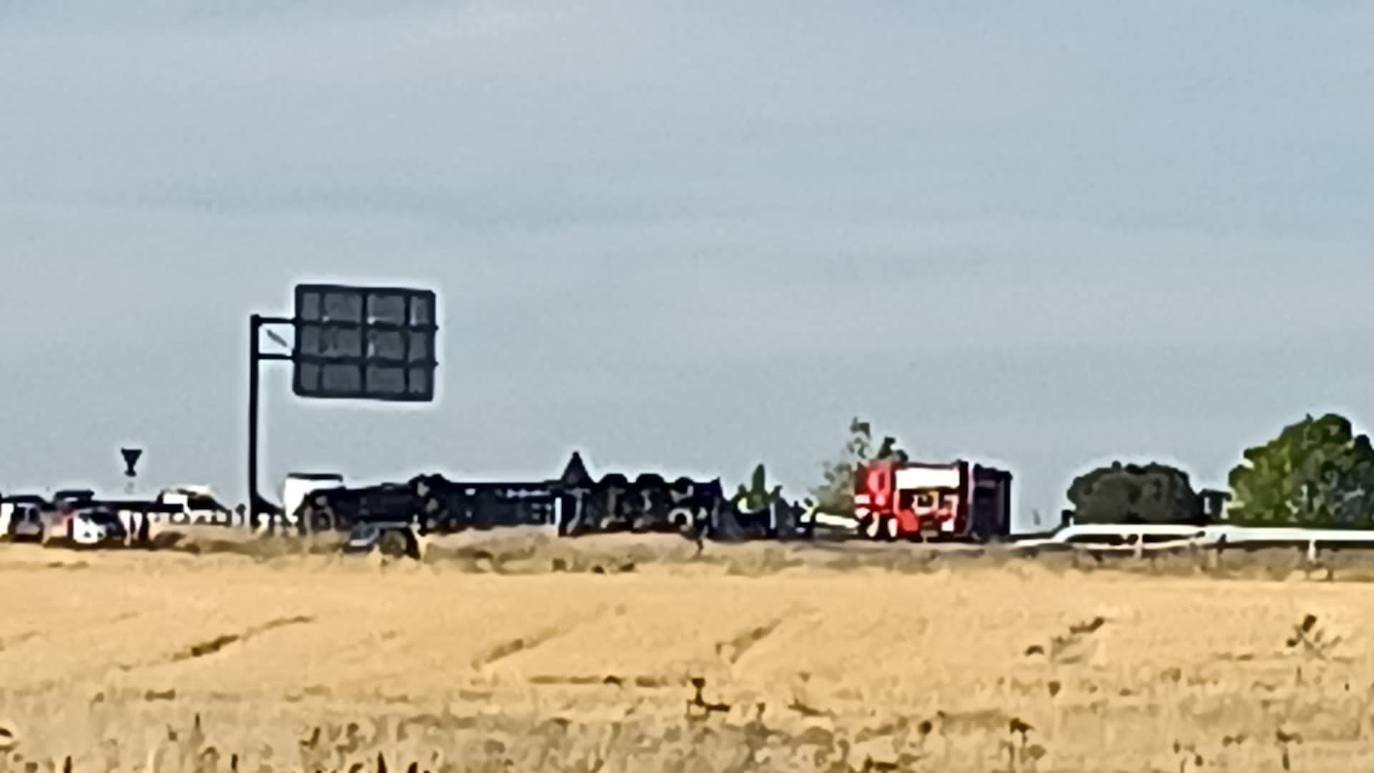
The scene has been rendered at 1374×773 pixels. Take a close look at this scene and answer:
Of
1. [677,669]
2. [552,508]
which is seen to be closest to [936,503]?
[552,508]

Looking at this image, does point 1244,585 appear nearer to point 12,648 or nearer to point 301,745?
point 12,648

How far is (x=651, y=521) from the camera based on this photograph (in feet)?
284

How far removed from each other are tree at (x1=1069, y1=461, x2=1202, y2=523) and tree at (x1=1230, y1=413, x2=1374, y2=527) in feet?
13.2

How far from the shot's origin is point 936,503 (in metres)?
93.6

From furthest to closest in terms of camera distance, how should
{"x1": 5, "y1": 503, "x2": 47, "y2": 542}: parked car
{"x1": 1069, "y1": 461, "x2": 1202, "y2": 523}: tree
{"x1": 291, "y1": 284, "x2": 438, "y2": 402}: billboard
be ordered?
{"x1": 1069, "y1": 461, "x2": 1202, "y2": 523}: tree → {"x1": 5, "y1": 503, "x2": 47, "y2": 542}: parked car → {"x1": 291, "y1": 284, "x2": 438, "y2": 402}: billboard

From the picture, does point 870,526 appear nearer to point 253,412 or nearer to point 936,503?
point 936,503

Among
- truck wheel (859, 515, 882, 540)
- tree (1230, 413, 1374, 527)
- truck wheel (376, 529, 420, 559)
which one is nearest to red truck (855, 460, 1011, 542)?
truck wheel (859, 515, 882, 540)

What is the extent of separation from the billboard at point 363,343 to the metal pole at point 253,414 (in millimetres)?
1843

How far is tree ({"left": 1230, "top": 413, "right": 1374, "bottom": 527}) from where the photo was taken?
128000 millimetres

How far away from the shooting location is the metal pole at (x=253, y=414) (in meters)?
76.2

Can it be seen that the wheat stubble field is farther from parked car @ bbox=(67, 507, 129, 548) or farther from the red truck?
the red truck

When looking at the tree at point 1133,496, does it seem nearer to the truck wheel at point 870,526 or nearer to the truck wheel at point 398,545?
the truck wheel at point 870,526

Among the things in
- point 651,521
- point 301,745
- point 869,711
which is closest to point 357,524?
point 651,521

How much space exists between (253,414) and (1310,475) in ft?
203
